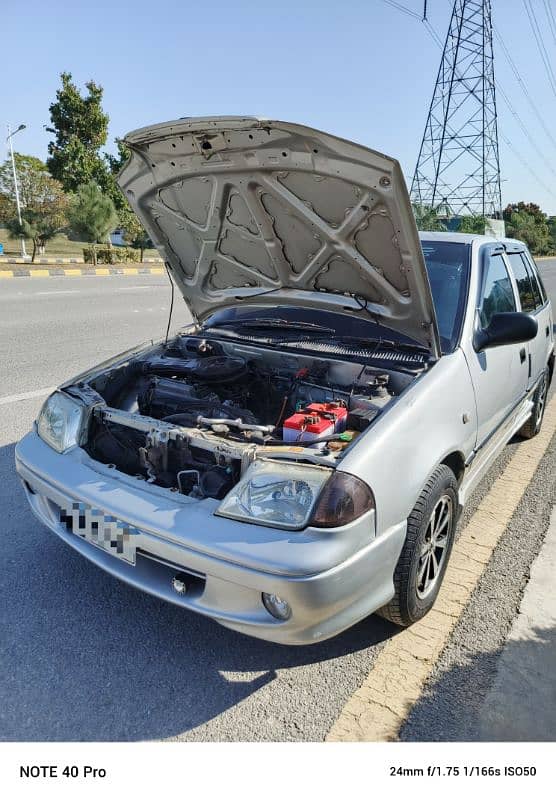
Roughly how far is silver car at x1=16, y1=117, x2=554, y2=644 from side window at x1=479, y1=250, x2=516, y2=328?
2 centimetres

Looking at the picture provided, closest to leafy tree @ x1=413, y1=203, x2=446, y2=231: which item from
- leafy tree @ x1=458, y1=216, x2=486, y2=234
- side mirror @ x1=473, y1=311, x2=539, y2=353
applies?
Answer: leafy tree @ x1=458, y1=216, x2=486, y2=234

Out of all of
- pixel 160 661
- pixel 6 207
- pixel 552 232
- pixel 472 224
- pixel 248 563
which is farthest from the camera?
pixel 552 232

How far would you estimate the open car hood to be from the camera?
8.01 ft

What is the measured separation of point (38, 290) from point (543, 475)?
39.8ft

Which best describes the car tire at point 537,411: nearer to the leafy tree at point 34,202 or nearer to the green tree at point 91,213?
the green tree at point 91,213

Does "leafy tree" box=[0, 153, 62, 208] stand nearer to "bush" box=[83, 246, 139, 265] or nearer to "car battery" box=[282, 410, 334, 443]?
"bush" box=[83, 246, 139, 265]

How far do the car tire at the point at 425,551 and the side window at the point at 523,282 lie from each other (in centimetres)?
197

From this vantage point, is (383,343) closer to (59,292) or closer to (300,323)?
(300,323)

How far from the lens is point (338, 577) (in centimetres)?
187

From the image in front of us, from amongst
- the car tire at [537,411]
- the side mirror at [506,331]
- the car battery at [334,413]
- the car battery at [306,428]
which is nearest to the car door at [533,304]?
the car tire at [537,411]

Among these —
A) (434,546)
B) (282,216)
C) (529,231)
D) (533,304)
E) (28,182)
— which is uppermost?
(529,231)

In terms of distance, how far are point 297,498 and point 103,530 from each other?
794mm

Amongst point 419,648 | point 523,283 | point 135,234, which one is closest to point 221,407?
point 419,648

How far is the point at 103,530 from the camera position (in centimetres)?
220
